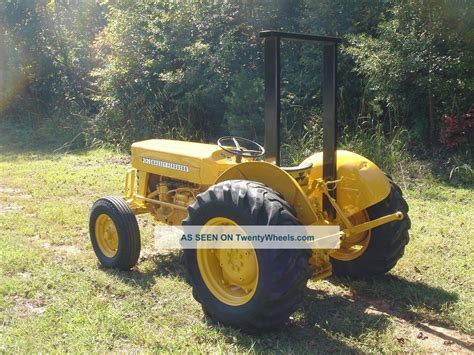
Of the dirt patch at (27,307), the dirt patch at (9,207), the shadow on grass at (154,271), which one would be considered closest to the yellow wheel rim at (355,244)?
the shadow on grass at (154,271)

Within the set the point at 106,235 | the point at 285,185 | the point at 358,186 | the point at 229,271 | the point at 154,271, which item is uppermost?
the point at 285,185

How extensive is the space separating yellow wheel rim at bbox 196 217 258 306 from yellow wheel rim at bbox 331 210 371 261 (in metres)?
1.19

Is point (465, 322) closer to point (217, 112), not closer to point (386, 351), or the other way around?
point (386, 351)

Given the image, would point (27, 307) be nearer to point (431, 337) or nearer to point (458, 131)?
point (431, 337)

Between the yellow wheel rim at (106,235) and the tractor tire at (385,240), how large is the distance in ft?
7.30

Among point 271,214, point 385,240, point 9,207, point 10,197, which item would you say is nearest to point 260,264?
point 271,214

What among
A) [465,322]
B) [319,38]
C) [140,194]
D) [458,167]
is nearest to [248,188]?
[319,38]

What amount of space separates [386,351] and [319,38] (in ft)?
6.96

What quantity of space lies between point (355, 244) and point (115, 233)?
218 centimetres

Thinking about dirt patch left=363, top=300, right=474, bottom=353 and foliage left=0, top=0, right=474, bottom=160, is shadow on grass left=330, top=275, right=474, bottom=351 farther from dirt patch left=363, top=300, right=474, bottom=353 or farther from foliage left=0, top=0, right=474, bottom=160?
foliage left=0, top=0, right=474, bottom=160

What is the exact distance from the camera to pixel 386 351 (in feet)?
11.6

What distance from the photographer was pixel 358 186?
429 centimetres

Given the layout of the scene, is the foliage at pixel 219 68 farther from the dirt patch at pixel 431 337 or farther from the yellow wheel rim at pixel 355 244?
the dirt patch at pixel 431 337

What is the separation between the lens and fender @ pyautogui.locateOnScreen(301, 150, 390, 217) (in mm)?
4273
